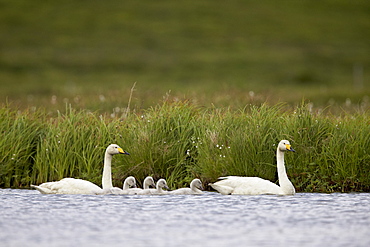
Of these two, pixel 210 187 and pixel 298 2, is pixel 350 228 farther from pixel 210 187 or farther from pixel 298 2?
pixel 298 2

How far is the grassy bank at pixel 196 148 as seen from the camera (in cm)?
1518

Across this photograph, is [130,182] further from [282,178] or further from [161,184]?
[282,178]

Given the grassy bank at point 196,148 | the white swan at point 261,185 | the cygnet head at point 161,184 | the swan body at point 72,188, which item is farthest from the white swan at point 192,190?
the swan body at point 72,188

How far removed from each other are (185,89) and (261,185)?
33.9m

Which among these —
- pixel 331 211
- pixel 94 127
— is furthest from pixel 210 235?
pixel 94 127

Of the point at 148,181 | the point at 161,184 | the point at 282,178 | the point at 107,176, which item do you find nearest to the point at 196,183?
the point at 161,184

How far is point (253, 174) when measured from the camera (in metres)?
15.4

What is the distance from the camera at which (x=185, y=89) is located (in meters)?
47.8

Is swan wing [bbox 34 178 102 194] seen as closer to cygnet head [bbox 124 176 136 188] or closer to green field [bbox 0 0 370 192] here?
cygnet head [bbox 124 176 136 188]

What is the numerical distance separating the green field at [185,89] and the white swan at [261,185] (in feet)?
3.58

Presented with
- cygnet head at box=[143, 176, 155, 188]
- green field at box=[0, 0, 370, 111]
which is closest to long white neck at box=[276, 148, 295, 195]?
cygnet head at box=[143, 176, 155, 188]

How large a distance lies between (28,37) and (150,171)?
275 feet

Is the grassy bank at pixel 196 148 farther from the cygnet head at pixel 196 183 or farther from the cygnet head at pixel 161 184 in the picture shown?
the cygnet head at pixel 161 184

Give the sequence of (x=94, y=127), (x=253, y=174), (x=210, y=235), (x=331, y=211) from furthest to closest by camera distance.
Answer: (x=94, y=127) → (x=253, y=174) → (x=331, y=211) → (x=210, y=235)
